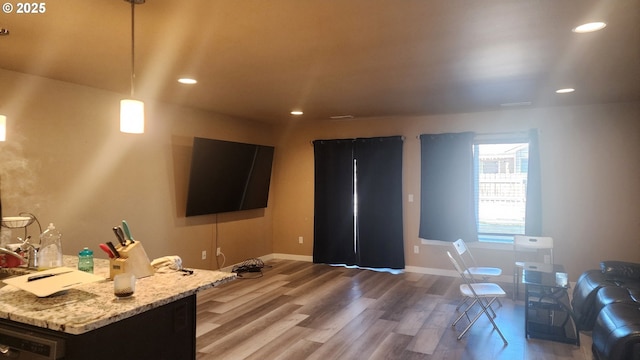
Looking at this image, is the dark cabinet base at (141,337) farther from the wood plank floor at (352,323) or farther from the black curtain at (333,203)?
the black curtain at (333,203)

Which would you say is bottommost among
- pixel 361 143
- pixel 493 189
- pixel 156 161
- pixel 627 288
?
pixel 627 288

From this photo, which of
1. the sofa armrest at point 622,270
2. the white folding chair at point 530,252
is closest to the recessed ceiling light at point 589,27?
the white folding chair at point 530,252

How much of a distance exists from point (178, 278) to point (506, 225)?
4.78 m

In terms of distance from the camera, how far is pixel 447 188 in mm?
5652

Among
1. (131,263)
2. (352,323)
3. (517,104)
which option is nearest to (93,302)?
(131,263)

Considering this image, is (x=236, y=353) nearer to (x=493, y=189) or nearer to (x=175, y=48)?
(x=175, y=48)

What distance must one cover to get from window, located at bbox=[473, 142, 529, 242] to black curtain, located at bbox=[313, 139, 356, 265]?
192 centimetres

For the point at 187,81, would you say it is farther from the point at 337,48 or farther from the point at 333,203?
the point at 333,203

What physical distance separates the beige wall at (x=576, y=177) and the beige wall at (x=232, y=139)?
0.01 m

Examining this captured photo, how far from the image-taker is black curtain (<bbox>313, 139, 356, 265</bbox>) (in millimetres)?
6312

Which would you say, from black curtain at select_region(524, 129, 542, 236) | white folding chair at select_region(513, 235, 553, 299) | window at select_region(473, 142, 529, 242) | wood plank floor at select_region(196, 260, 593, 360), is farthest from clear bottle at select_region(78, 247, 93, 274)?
black curtain at select_region(524, 129, 542, 236)

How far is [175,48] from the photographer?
2807 millimetres

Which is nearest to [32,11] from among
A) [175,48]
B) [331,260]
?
[175,48]

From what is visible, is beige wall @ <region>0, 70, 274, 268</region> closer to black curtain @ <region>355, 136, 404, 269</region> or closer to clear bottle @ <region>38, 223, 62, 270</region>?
clear bottle @ <region>38, 223, 62, 270</region>
